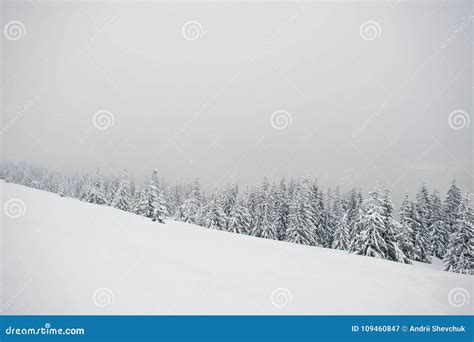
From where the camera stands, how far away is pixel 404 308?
5043 mm

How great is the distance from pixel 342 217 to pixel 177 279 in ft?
109

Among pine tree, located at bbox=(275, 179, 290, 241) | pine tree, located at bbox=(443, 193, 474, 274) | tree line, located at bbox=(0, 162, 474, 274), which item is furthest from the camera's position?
pine tree, located at bbox=(275, 179, 290, 241)

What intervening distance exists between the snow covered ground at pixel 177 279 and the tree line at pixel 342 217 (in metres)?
12.6

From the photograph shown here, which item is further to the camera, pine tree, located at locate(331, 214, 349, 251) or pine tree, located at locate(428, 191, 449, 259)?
pine tree, located at locate(428, 191, 449, 259)

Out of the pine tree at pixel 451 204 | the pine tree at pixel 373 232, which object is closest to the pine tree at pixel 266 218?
the pine tree at pixel 373 232

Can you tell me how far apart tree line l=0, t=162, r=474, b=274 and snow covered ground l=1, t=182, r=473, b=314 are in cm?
1264

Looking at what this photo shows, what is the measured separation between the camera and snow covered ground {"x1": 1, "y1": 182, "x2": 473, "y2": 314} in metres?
4.22

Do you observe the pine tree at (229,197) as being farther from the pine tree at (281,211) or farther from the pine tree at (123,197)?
the pine tree at (123,197)

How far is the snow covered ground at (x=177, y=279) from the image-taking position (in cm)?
422

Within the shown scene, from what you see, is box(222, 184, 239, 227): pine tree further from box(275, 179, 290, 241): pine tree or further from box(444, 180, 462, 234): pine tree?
box(444, 180, 462, 234): pine tree

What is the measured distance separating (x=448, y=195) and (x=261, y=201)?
26143 millimetres

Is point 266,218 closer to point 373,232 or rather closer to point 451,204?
point 373,232

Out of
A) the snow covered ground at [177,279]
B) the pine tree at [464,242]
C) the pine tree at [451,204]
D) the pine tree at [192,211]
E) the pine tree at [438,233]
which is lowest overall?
the snow covered ground at [177,279]

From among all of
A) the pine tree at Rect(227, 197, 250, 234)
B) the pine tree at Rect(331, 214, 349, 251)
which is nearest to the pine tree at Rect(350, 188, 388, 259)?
the pine tree at Rect(331, 214, 349, 251)
